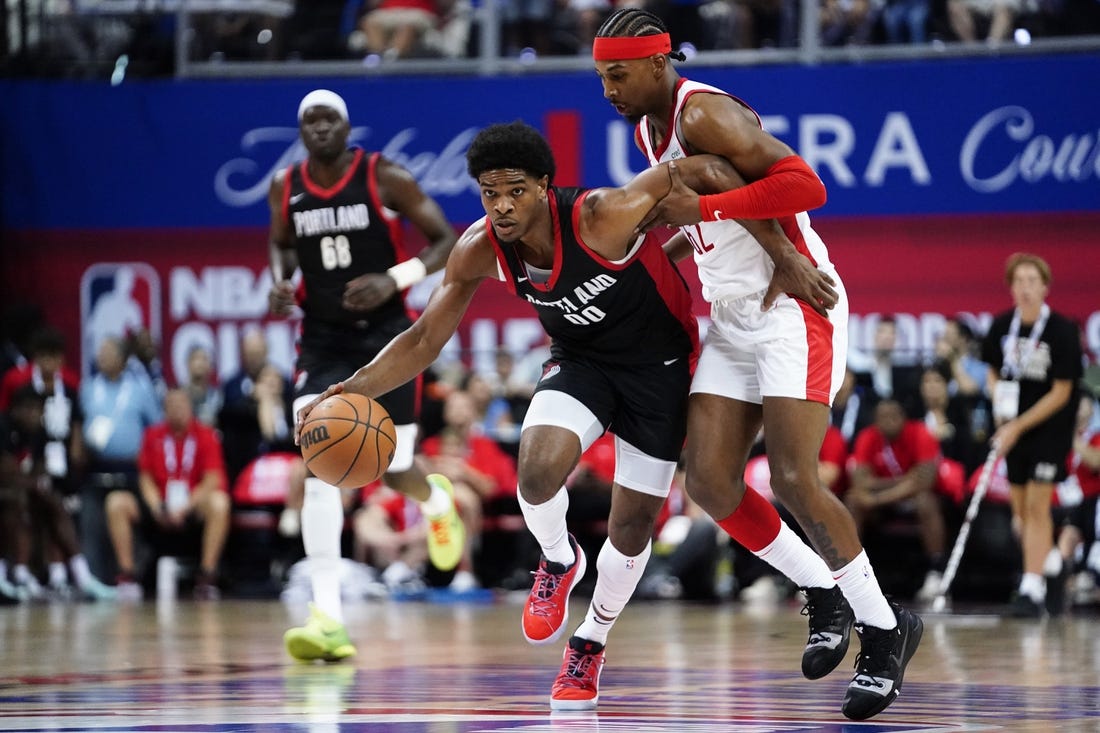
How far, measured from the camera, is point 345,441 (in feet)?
17.1

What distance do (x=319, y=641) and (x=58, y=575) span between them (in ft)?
19.4

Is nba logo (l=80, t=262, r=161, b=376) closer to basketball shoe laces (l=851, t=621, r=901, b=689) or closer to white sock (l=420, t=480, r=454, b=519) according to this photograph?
white sock (l=420, t=480, r=454, b=519)

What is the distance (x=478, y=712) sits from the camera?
5074mm

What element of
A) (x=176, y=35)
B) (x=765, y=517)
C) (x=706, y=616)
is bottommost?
(x=706, y=616)

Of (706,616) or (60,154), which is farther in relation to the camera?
(60,154)

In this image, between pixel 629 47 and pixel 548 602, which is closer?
pixel 629 47

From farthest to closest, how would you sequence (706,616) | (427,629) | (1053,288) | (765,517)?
(1053,288)
(706,616)
(427,629)
(765,517)

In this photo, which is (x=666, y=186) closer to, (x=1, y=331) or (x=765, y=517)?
(x=765, y=517)

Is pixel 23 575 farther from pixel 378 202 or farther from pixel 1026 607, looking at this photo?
pixel 1026 607

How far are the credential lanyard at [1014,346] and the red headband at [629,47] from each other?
16.9ft

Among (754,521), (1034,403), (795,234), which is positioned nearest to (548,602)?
(754,521)

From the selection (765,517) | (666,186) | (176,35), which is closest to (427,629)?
(765,517)

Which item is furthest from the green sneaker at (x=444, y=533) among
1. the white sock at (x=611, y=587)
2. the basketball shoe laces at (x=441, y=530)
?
the white sock at (x=611, y=587)

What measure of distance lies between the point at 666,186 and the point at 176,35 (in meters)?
9.64
